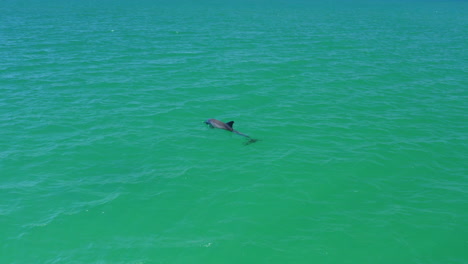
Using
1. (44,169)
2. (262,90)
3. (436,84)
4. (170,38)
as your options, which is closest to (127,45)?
(170,38)

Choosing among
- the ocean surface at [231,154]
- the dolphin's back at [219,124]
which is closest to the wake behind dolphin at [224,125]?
the dolphin's back at [219,124]

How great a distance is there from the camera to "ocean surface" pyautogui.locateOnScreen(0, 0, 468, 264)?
2112 centimetres

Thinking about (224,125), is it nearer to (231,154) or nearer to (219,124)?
(219,124)

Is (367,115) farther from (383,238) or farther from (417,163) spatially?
(383,238)

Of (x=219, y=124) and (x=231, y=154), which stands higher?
(x=219, y=124)

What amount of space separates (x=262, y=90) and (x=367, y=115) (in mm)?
12412

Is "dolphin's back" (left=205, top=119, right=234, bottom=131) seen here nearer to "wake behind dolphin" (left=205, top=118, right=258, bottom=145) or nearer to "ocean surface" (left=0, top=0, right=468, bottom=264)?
"wake behind dolphin" (left=205, top=118, right=258, bottom=145)

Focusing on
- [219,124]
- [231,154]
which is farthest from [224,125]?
[231,154]

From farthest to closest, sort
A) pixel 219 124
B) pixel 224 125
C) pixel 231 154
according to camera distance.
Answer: pixel 219 124, pixel 224 125, pixel 231 154

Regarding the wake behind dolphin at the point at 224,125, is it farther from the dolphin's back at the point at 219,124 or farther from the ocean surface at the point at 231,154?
the ocean surface at the point at 231,154

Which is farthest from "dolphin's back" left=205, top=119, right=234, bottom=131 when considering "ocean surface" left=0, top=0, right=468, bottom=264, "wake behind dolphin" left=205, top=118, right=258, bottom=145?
"ocean surface" left=0, top=0, right=468, bottom=264

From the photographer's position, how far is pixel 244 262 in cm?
1983

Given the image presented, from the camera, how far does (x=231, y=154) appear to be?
30.4m

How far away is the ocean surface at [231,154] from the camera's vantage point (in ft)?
69.3
